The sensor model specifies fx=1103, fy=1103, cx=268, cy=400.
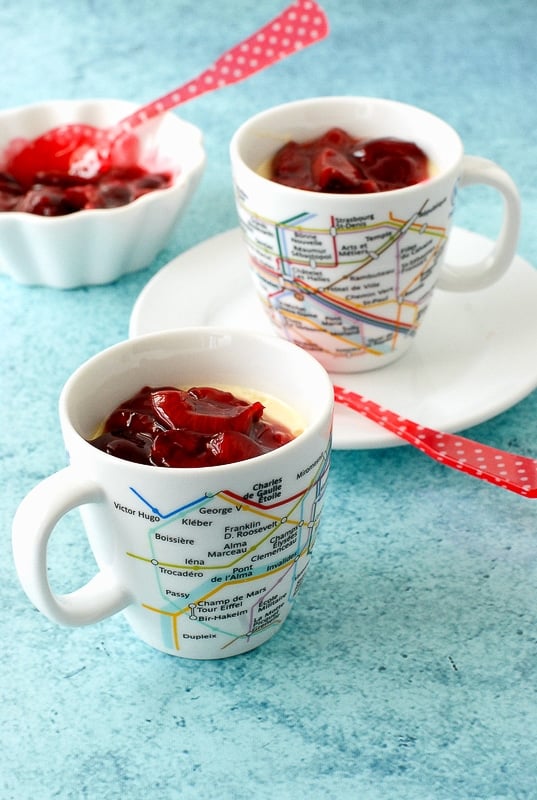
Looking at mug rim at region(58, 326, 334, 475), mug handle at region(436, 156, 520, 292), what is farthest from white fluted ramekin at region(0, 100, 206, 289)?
mug rim at region(58, 326, 334, 475)

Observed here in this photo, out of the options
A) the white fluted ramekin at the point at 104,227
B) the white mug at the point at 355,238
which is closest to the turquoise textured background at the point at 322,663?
the white fluted ramekin at the point at 104,227

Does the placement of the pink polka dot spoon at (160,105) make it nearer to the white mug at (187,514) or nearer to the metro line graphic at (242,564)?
the white mug at (187,514)

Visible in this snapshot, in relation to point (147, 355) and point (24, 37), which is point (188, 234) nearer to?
point (147, 355)

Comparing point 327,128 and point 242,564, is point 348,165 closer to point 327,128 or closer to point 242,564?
point 327,128

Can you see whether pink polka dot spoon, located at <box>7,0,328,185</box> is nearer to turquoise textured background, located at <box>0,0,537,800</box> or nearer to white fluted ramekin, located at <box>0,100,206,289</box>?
white fluted ramekin, located at <box>0,100,206,289</box>

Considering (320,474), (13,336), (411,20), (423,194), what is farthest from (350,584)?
(411,20)

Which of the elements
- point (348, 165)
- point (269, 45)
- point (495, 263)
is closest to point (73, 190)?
point (269, 45)
